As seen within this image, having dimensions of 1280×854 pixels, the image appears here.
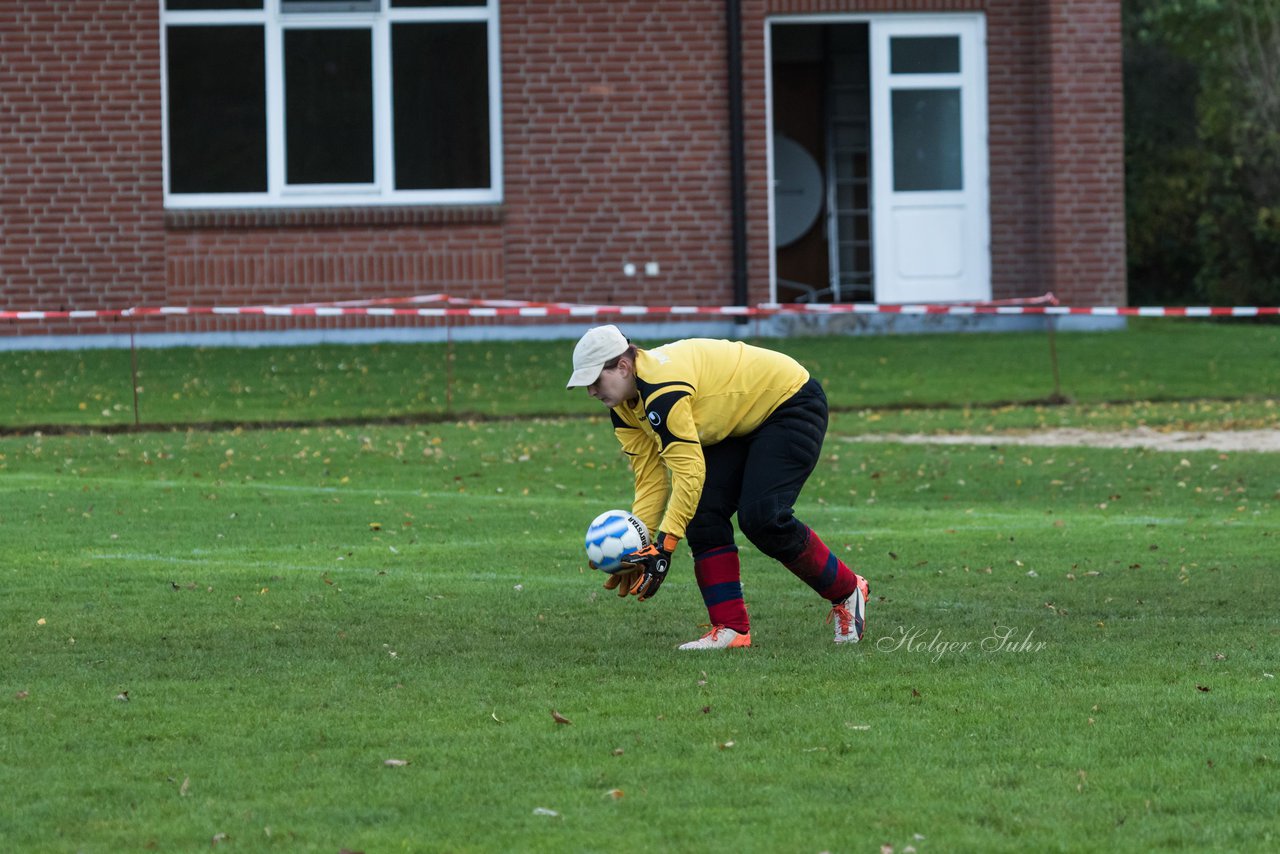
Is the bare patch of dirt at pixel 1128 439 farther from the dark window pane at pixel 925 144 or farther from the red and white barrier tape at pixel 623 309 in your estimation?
the dark window pane at pixel 925 144

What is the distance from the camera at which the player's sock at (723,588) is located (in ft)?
26.0

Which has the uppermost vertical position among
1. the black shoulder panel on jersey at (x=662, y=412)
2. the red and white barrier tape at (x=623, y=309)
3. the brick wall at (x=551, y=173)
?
the brick wall at (x=551, y=173)

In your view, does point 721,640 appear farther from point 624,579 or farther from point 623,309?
point 623,309

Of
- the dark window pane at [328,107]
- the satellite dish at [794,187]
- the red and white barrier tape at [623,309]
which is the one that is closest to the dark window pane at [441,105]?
the dark window pane at [328,107]

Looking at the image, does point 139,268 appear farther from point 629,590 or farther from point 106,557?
point 629,590

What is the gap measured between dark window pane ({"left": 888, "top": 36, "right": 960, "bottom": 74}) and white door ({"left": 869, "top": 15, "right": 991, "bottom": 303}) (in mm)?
12

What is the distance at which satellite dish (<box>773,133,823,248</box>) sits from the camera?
87.4ft

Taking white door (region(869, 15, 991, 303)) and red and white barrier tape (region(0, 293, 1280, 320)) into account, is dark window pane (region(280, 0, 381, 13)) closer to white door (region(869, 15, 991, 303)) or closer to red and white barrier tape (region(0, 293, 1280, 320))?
red and white barrier tape (region(0, 293, 1280, 320))

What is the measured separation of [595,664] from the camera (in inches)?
298

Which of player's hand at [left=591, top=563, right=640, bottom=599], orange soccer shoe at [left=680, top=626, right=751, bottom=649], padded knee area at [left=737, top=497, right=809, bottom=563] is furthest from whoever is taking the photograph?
orange soccer shoe at [left=680, top=626, right=751, bottom=649]

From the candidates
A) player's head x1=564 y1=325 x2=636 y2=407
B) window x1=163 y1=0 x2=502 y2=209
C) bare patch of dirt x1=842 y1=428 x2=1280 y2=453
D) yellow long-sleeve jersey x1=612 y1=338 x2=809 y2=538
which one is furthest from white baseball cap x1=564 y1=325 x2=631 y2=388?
window x1=163 y1=0 x2=502 y2=209

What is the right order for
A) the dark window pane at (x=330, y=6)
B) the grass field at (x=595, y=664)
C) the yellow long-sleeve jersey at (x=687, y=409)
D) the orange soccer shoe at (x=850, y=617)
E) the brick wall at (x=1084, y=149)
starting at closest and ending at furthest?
1. the grass field at (x=595, y=664)
2. the yellow long-sleeve jersey at (x=687, y=409)
3. the orange soccer shoe at (x=850, y=617)
4. the dark window pane at (x=330, y=6)
5. the brick wall at (x=1084, y=149)

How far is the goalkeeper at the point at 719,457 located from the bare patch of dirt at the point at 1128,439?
854 centimetres

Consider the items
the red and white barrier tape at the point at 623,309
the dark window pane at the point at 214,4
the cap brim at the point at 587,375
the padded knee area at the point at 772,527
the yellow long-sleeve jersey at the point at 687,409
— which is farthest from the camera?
the dark window pane at the point at 214,4
